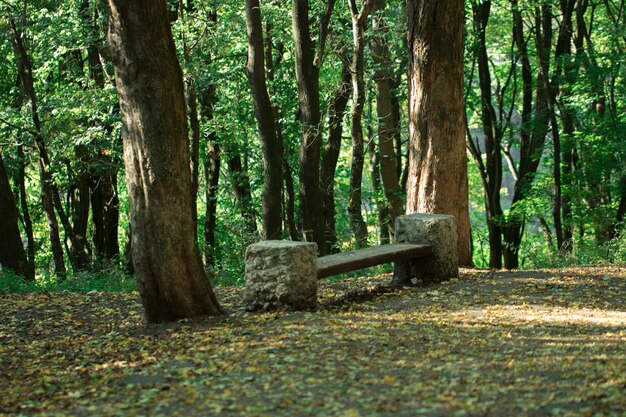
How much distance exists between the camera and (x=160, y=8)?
25.3 feet

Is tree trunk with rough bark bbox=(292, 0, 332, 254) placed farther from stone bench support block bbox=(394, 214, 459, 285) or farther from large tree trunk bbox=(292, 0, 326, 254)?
stone bench support block bbox=(394, 214, 459, 285)

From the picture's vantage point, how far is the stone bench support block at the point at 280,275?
8195mm

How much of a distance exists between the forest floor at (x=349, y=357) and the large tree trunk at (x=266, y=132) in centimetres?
538

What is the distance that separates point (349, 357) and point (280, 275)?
2.09 meters

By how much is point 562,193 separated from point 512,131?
2.65 meters

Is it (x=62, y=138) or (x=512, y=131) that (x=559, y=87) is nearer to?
(x=512, y=131)

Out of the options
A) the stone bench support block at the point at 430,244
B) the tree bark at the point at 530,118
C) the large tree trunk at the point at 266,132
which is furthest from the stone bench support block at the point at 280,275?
the tree bark at the point at 530,118

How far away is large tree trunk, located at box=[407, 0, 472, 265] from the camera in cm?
1074

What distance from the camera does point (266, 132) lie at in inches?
591

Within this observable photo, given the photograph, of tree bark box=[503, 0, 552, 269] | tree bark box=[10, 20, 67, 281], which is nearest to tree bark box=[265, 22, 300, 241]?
tree bark box=[10, 20, 67, 281]

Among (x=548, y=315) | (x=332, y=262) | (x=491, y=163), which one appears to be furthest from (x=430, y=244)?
(x=491, y=163)

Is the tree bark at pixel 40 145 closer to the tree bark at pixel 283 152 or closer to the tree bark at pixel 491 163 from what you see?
the tree bark at pixel 283 152

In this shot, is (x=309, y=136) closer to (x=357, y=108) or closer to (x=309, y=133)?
(x=309, y=133)

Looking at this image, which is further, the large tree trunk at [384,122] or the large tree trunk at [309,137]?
the large tree trunk at [384,122]
